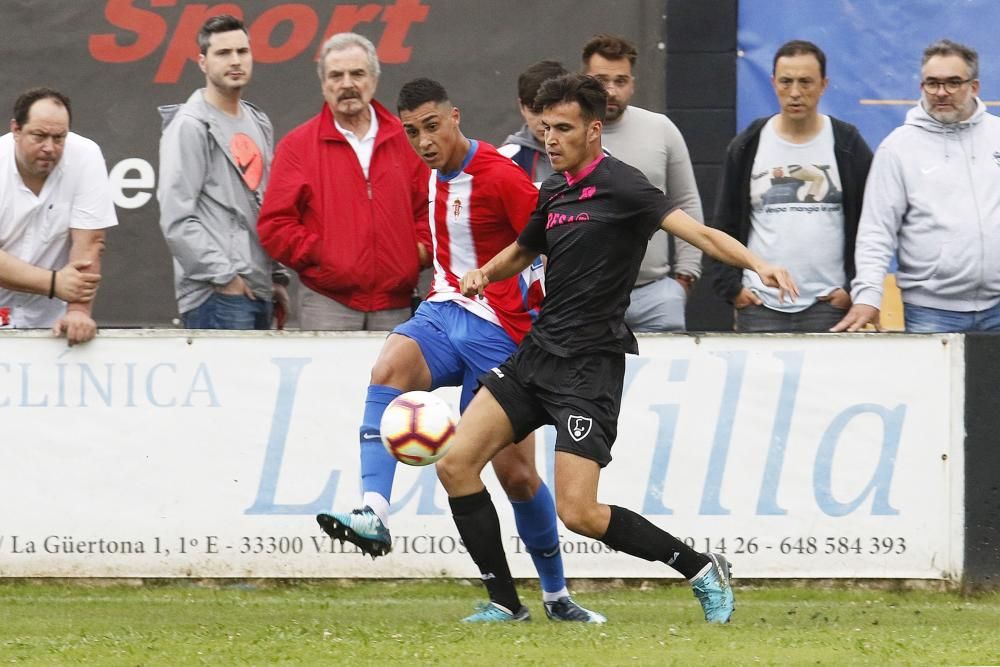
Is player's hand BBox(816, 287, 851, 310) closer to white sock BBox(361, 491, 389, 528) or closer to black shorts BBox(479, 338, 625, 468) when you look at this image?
black shorts BBox(479, 338, 625, 468)

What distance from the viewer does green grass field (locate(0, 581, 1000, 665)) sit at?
6.34m

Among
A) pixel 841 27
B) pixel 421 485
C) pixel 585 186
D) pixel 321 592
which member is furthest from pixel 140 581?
pixel 841 27

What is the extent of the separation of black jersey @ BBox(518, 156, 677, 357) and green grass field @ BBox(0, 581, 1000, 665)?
1229 mm

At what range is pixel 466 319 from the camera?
305 inches

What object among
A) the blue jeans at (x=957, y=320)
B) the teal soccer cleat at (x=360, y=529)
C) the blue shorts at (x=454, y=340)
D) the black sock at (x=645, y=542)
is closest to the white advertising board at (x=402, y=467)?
the blue jeans at (x=957, y=320)

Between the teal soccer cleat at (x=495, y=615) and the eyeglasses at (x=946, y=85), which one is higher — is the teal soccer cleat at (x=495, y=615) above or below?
below

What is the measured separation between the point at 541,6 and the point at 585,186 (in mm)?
4160

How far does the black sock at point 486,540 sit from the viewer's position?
290 inches

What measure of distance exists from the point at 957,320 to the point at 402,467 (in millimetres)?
3082

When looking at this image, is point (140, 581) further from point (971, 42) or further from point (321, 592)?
point (971, 42)

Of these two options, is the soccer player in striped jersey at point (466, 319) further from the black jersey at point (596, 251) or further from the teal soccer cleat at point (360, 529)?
the black jersey at point (596, 251)

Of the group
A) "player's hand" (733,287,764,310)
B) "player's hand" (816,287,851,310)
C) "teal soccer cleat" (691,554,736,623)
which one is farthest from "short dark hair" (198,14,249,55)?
"teal soccer cleat" (691,554,736,623)

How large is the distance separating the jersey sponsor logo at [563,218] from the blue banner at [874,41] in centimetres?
419

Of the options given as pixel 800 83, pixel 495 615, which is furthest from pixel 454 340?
pixel 800 83
